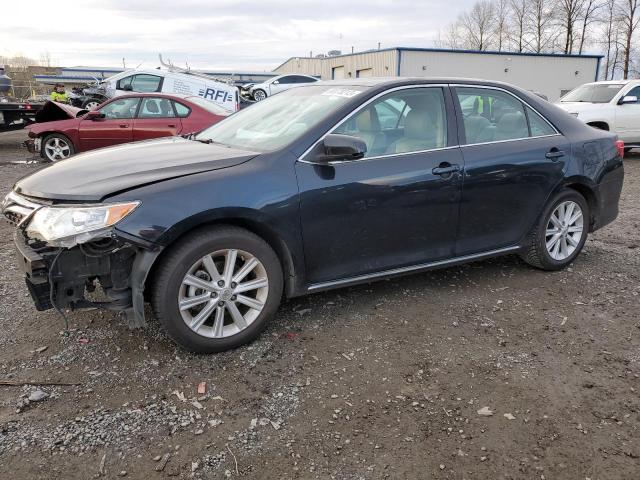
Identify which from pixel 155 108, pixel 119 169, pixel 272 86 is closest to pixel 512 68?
pixel 272 86

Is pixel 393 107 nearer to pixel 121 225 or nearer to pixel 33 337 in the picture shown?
pixel 121 225

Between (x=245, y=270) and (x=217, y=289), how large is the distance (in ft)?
0.66

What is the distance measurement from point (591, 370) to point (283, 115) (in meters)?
2.65

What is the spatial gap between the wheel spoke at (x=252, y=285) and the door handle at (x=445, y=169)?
144 centimetres

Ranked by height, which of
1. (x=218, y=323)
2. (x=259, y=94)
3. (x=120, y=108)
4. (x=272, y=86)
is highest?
(x=272, y=86)

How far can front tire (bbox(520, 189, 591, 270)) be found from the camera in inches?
174

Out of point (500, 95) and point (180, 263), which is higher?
point (500, 95)

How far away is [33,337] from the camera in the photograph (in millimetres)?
3406

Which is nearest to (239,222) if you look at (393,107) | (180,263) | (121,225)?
(180,263)

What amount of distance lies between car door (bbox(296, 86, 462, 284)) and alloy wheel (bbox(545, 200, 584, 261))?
3.78ft

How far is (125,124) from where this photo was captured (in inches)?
397

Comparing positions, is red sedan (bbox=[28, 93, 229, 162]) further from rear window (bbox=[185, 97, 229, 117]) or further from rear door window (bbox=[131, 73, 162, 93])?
rear door window (bbox=[131, 73, 162, 93])

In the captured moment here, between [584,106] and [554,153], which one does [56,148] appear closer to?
[554,153]

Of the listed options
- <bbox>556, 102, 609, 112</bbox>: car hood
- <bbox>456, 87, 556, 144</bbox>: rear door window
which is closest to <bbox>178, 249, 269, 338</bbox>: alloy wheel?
<bbox>456, 87, 556, 144</bbox>: rear door window
